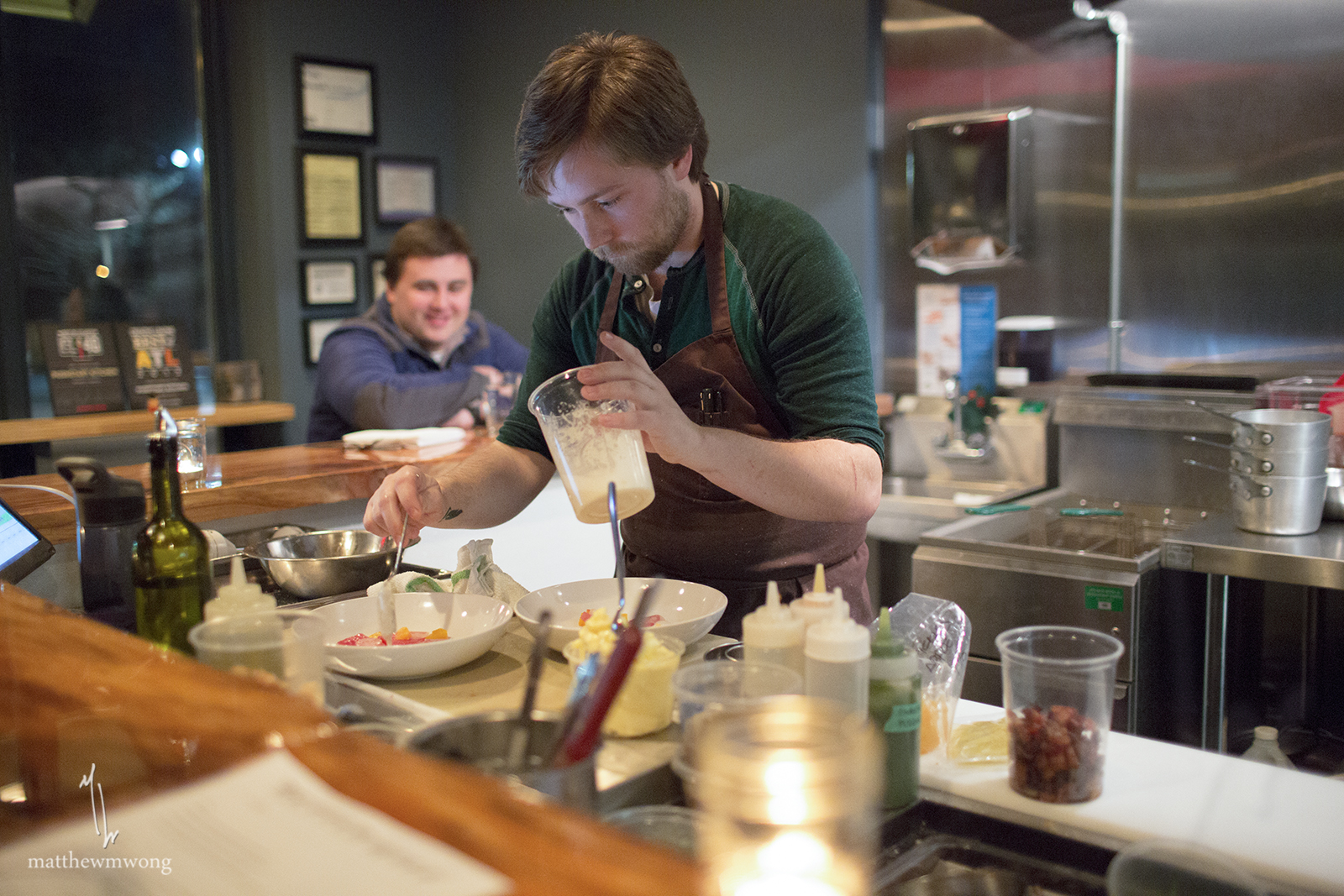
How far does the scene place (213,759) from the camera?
885 mm

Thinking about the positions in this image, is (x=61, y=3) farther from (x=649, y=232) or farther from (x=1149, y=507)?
(x=1149, y=507)

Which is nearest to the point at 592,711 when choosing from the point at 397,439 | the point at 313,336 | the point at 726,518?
the point at 726,518

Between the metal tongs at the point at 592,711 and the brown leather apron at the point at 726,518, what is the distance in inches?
39.5

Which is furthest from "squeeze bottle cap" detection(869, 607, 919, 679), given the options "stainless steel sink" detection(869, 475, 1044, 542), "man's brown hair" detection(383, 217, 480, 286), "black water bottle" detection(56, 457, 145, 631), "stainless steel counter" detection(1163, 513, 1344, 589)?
"man's brown hair" detection(383, 217, 480, 286)

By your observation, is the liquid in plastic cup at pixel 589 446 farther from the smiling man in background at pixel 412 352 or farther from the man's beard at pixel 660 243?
the smiling man in background at pixel 412 352

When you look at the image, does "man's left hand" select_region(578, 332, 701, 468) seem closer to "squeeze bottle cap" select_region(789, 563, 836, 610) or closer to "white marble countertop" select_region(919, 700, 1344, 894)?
"squeeze bottle cap" select_region(789, 563, 836, 610)

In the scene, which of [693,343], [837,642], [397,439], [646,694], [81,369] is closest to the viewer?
[837,642]

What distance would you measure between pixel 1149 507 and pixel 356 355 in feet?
8.82

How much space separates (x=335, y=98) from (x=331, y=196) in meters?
0.47

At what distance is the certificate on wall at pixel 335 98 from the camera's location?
5.16 m

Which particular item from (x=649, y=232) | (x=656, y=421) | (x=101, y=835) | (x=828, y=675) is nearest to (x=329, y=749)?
(x=101, y=835)

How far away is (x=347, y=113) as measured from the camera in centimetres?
533

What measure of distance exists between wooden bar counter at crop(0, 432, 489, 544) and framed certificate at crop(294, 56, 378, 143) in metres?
2.51

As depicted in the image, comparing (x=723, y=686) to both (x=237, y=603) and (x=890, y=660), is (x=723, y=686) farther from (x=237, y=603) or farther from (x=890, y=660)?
(x=237, y=603)
